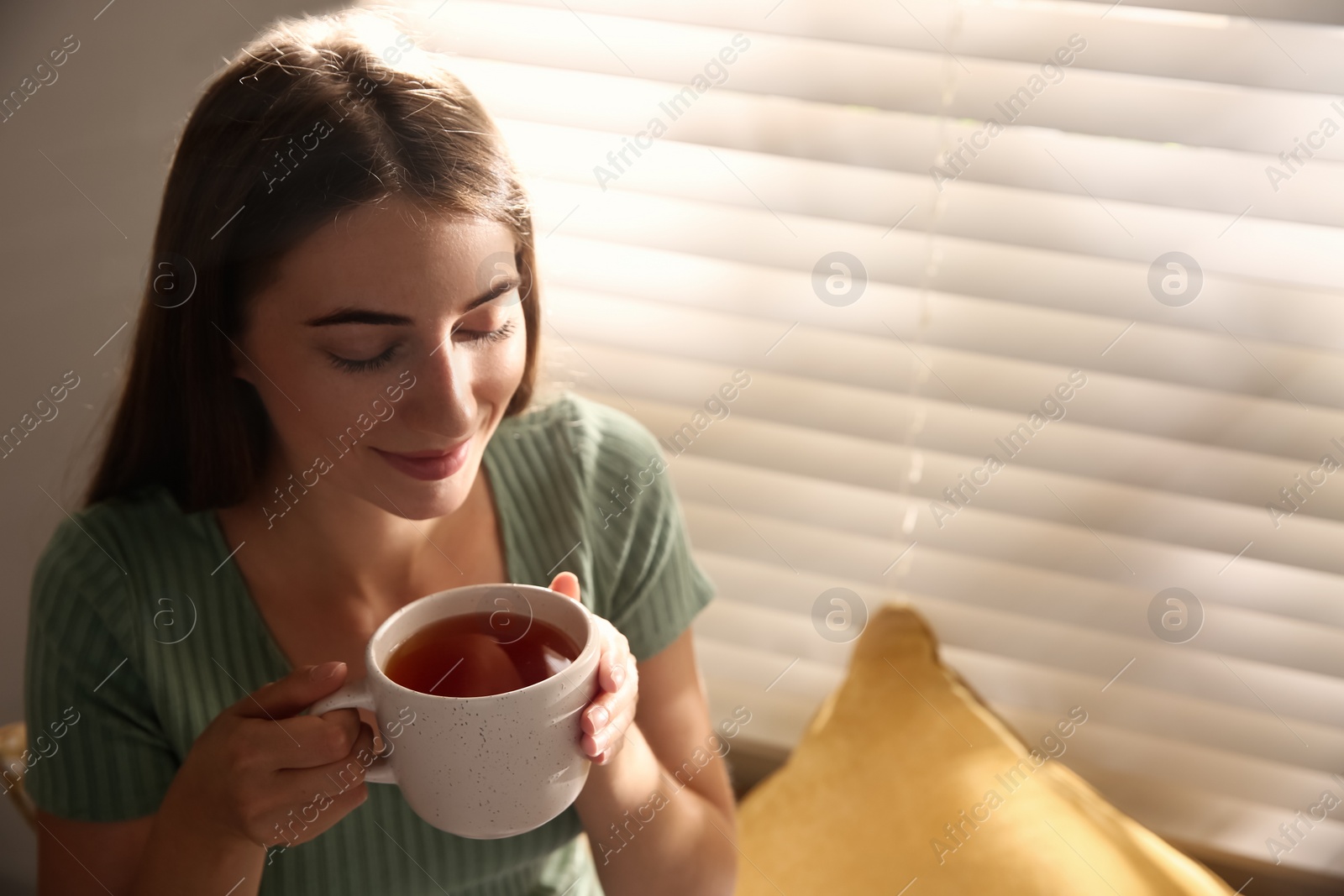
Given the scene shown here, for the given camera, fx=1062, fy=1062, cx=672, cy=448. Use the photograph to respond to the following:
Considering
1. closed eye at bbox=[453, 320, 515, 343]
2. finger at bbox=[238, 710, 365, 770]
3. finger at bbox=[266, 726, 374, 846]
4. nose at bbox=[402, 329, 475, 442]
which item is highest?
closed eye at bbox=[453, 320, 515, 343]

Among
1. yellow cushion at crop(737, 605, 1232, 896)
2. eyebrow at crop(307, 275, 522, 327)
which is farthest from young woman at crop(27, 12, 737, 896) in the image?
yellow cushion at crop(737, 605, 1232, 896)

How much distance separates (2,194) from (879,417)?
85 centimetres

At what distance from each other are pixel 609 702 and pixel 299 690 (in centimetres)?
18

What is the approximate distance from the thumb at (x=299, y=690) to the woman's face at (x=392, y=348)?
0.17 meters

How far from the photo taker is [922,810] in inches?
41.7

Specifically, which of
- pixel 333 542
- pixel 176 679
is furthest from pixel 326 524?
pixel 176 679

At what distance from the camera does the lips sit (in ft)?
2.43

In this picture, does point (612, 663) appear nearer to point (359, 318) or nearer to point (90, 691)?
point (359, 318)

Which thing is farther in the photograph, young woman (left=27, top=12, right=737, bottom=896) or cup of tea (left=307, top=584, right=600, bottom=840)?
young woman (left=27, top=12, right=737, bottom=896)

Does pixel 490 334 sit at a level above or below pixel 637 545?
above

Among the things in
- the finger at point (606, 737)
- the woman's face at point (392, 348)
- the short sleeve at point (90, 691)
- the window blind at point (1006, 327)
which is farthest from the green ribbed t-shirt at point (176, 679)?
the window blind at point (1006, 327)

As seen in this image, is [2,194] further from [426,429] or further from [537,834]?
[537,834]

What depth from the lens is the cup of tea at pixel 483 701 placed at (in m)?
0.58

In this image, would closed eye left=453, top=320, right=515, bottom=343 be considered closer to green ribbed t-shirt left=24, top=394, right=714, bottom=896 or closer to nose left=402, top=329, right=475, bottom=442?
nose left=402, top=329, right=475, bottom=442
